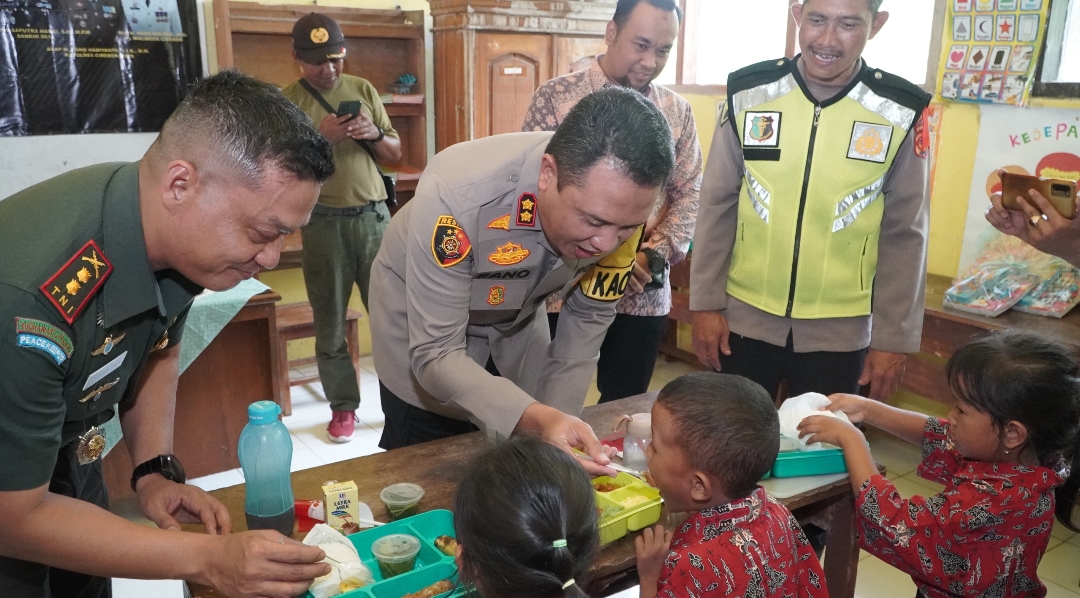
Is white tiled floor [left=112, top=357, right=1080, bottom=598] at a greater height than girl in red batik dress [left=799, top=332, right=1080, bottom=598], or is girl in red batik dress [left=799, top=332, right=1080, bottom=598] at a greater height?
girl in red batik dress [left=799, top=332, right=1080, bottom=598]

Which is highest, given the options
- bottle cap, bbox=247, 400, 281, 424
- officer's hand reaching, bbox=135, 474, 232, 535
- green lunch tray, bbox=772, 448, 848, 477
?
bottle cap, bbox=247, 400, 281, 424

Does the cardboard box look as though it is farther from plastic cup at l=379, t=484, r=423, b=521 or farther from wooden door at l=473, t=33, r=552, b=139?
wooden door at l=473, t=33, r=552, b=139

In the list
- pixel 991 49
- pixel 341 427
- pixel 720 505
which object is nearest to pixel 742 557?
pixel 720 505

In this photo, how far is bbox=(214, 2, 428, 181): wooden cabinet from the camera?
3.99m

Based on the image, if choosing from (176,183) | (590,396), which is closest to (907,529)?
(176,183)

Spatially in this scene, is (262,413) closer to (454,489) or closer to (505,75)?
(454,489)

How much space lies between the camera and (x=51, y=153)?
3.87 meters

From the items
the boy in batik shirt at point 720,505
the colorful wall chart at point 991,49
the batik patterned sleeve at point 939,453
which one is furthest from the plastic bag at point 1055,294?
the boy in batik shirt at point 720,505

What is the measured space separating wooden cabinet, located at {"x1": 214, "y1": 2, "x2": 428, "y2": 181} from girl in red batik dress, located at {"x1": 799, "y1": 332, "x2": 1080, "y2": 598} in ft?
11.6

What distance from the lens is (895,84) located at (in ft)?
6.91

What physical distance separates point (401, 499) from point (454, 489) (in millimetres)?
130

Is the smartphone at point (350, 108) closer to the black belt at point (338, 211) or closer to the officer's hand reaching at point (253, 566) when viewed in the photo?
the black belt at point (338, 211)

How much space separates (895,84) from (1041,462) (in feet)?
3.42

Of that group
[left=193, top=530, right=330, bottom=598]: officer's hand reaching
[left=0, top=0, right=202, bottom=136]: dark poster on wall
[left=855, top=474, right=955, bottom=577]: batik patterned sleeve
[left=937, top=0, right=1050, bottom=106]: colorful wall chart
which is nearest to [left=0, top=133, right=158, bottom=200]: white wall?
[left=0, top=0, right=202, bottom=136]: dark poster on wall
